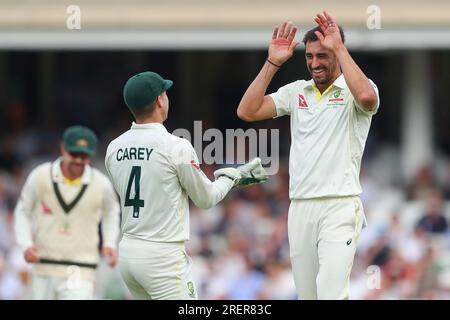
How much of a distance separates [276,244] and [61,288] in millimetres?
4631

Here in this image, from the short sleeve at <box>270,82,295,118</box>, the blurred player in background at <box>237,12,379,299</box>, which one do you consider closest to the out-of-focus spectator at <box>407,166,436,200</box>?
the short sleeve at <box>270,82,295,118</box>

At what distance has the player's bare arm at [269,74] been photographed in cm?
875

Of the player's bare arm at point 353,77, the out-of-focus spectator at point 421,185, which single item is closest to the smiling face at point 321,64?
the player's bare arm at point 353,77

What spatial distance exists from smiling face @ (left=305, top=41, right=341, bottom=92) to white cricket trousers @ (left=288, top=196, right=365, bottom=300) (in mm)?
805

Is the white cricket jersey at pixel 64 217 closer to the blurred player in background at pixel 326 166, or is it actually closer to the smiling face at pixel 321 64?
the blurred player in background at pixel 326 166

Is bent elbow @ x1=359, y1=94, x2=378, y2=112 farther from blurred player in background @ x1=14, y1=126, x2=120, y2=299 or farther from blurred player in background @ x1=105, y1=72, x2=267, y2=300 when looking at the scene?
blurred player in background @ x1=14, y1=126, x2=120, y2=299

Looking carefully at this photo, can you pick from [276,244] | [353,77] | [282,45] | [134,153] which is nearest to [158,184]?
[134,153]

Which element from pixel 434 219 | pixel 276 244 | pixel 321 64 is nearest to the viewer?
pixel 321 64

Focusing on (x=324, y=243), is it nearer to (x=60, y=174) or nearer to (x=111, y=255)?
(x=111, y=255)

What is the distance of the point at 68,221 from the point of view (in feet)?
37.2

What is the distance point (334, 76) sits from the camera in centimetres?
870

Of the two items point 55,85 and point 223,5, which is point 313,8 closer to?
point 223,5
